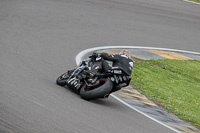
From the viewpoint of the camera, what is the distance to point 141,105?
31.4ft

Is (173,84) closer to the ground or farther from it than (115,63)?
closer to the ground

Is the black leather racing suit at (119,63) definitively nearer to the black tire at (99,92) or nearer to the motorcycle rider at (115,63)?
the motorcycle rider at (115,63)

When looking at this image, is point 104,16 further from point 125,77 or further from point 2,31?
point 125,77

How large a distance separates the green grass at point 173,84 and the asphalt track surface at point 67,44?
1.71 meters

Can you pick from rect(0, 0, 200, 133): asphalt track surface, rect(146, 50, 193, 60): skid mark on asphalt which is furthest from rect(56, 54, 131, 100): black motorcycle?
rect(146, 50, 193, 60): skid mark on asphalt

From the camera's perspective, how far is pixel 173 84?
12133mm

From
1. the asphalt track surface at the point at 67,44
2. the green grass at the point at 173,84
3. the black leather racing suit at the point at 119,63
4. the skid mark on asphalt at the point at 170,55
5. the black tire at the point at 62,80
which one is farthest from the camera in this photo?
the skid mark on asphalt at the point at 170,55

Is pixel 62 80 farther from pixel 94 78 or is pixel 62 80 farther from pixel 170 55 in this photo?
pixel 170 55

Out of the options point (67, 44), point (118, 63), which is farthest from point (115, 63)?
point (67, 44)

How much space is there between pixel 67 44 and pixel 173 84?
13.1ft

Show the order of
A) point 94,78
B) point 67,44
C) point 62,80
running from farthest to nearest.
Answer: point 67,44
point 62,80
point 94,78

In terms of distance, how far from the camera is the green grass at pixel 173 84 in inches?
403

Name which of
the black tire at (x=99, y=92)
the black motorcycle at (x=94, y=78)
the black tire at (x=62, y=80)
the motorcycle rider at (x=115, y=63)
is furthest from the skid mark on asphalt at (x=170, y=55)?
the black tire at (x=99, y=92)

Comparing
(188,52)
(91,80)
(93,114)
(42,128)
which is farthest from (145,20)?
(42,128)
